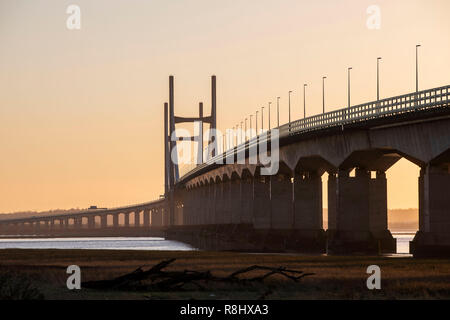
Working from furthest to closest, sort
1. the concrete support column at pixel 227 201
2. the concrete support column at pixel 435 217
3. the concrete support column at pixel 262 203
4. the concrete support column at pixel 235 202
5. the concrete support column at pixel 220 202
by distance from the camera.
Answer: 1. the concrete support column at pixel 220 202
2. the concrete support column at pixel 227 201
3. the concrete support column at pixel 235 202
4. the concrete support column at pixel 262 203
5. the concrete support column at pixel 435 217

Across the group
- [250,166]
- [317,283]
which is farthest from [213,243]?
[317,283]

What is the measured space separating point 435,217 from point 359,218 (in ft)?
60.1

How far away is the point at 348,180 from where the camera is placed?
78562 millimetres

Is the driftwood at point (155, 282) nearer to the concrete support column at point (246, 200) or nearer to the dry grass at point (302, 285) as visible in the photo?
the dry grass at point (302, 285)

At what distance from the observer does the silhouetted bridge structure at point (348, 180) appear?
60.7 m

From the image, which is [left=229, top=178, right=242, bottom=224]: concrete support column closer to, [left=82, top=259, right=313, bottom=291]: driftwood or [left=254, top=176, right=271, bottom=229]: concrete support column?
[left=254, top=176, right=271, bottom=229]: concrete support column

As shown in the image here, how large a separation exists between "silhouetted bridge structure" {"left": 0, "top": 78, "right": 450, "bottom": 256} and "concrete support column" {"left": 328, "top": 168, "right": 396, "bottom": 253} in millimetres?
73

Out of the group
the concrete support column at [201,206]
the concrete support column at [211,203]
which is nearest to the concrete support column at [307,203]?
the concrete support column at [211,203]

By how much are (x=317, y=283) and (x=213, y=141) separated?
158712 millimetres

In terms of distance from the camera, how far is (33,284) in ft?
96.7

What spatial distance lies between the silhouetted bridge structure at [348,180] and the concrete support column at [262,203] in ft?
0.34

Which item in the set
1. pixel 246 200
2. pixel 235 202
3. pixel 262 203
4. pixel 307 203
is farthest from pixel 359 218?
pixel 235 202
